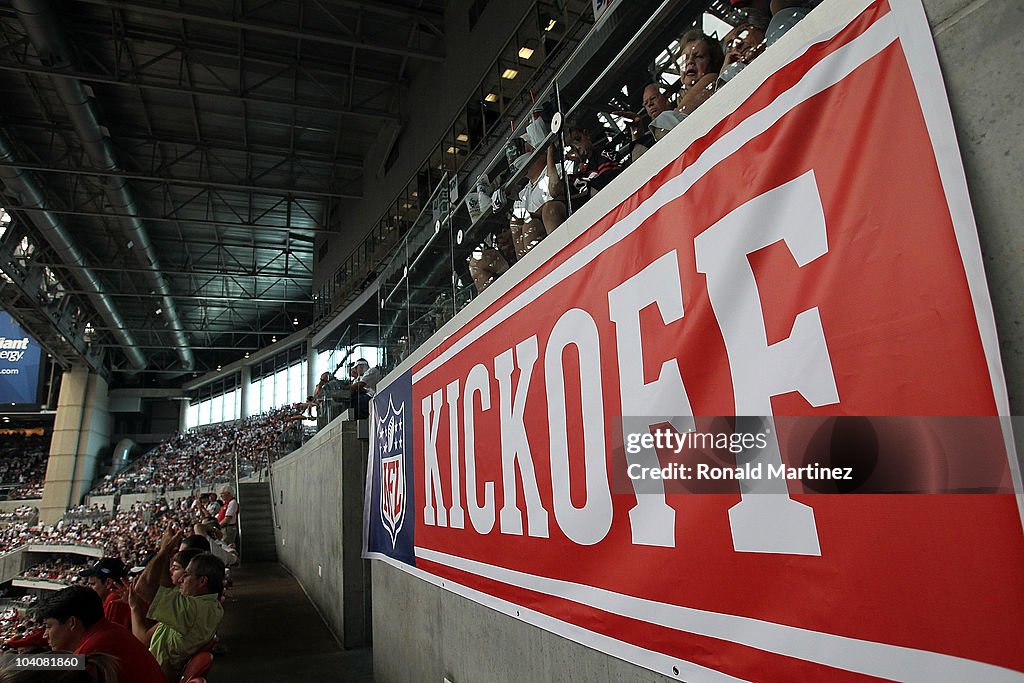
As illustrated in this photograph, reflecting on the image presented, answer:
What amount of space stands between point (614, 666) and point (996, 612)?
1290 mm

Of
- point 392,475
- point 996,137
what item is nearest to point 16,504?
point 392,475

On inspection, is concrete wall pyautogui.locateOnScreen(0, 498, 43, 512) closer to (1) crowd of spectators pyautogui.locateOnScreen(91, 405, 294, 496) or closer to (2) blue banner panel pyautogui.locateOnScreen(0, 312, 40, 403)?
(1) crowd of spectators pyautogui.locateOnScreen(91, 405, 294, 496)

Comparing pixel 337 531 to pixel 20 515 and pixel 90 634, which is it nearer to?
pixel 90 634

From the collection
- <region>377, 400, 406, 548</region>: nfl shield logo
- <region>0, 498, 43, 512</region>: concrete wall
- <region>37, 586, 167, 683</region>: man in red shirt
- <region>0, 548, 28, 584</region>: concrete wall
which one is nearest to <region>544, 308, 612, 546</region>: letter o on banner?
<region>37, 586, 167, 683</region>: man in red shirt

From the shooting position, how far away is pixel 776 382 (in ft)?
4.61

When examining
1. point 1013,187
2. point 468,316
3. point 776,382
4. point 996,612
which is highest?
point 468,316

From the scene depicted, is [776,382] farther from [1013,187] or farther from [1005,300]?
[1013,187]

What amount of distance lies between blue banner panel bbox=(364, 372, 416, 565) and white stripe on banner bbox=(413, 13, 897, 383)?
2312 millimetres

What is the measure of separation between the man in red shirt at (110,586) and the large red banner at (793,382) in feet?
12.0

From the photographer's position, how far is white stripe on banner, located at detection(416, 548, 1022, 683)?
1.03 metres

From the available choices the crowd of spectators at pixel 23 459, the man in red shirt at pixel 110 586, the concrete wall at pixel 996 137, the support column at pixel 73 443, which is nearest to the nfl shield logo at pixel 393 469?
the man in red shirt at pixel 110 586

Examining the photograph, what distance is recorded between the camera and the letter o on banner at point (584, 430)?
82.4 inches

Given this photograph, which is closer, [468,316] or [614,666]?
[614,666]

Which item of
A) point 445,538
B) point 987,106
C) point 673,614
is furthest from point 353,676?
point 987,106
